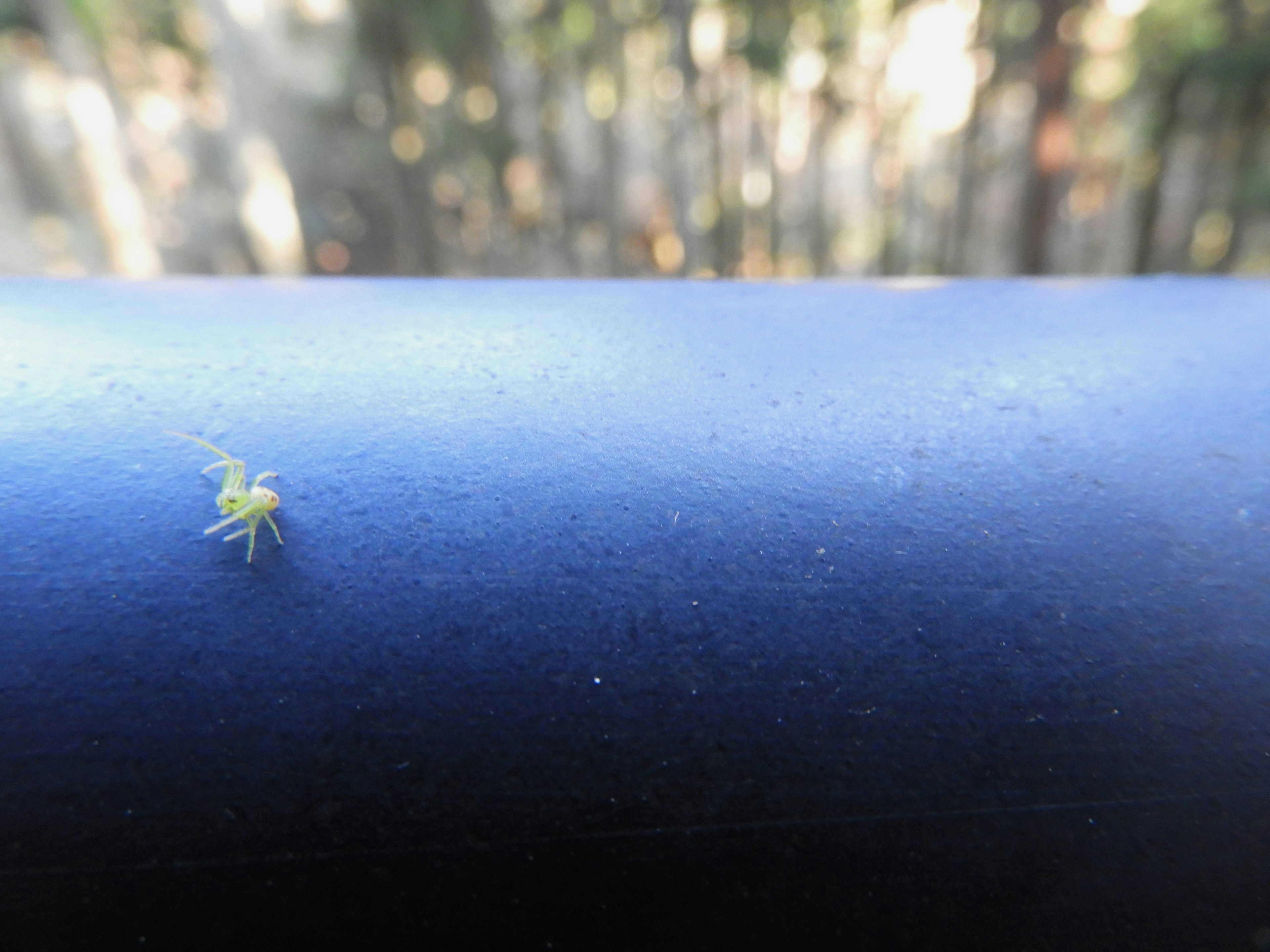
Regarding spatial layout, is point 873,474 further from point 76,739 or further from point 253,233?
point 253,233

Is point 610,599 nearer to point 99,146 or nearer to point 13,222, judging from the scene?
point 99,146

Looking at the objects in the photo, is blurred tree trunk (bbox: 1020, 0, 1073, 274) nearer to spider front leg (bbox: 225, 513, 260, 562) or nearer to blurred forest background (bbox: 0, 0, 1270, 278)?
blurred forest background (bbox: 0, 0, 1270, 278)

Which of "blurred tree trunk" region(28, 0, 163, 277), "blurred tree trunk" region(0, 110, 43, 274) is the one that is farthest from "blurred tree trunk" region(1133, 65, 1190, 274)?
"blurred tree trunk" region(0, 110, 43, 274)

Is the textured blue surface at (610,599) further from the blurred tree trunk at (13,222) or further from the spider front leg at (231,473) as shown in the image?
the blurred tree trunk at (13,222)

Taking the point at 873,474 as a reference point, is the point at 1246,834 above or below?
below

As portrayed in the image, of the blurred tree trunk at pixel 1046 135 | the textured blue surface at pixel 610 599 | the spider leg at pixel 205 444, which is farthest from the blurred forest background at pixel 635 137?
the spider leg at pixel 205 444

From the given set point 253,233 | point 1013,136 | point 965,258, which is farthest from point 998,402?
point 1013,136

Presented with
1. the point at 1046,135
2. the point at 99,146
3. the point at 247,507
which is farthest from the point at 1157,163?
the point at 99,146
